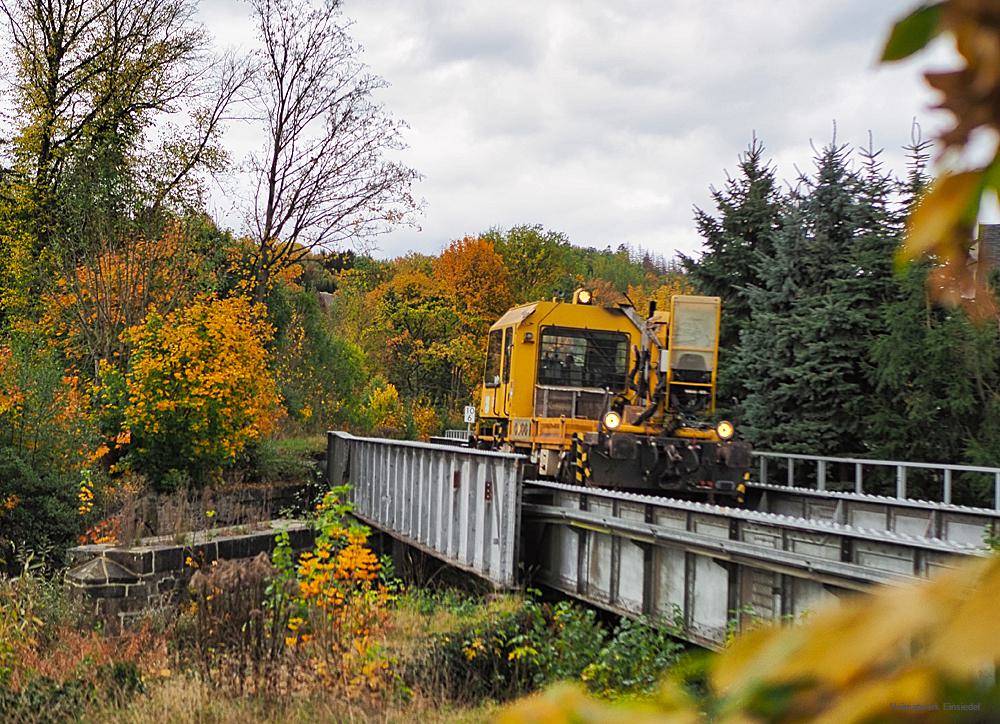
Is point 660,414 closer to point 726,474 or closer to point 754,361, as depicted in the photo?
point 726,474

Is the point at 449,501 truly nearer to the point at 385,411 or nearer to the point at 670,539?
the point at 670,539

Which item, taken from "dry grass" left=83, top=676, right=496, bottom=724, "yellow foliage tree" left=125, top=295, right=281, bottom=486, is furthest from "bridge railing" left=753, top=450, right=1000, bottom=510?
"yellow foliage tree" left=125, top=295, right=281, bottom=486

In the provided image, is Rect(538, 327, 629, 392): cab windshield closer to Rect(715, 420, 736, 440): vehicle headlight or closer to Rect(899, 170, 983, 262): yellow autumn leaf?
Rect(715, 420, 736, 440): vehicle headlight

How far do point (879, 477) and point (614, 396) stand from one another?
Result: 5.88 metres

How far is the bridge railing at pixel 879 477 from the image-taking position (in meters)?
16.5

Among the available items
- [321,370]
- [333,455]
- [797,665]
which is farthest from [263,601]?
[321,370]

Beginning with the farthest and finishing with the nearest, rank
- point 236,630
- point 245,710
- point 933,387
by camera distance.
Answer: point 933,387
point 236,630
point 245,710

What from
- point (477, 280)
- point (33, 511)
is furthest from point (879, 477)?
point (477, 280)

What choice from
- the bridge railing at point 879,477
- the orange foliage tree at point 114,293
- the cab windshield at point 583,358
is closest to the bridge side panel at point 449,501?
the cab windshield at point 583,358

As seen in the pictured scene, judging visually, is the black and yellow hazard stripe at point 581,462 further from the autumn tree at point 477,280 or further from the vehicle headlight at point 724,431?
the autumn tree at point 477,280

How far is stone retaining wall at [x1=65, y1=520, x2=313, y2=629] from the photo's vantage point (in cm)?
1157

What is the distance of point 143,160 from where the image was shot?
25125 mm

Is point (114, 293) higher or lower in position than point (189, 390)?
higher

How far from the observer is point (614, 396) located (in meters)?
17.6
